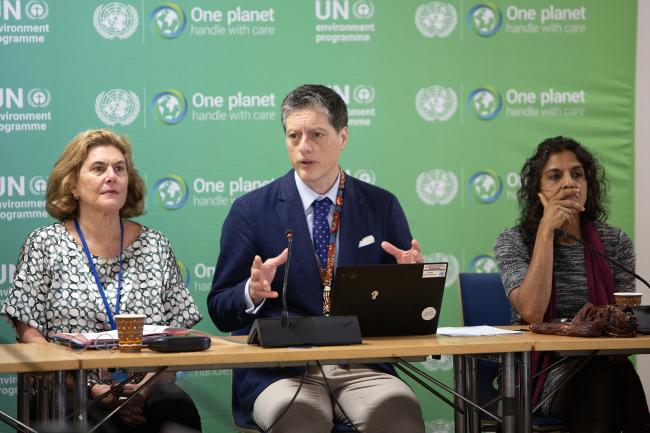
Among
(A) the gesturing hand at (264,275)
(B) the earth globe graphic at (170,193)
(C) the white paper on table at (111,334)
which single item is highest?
(B) the earth globe graphic at (170,193)

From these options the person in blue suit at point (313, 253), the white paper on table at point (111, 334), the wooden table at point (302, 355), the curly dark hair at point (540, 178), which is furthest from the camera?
the curly dark hair at point (540, 178)

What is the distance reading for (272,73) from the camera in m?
4.31

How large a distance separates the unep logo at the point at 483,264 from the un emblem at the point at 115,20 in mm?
2045

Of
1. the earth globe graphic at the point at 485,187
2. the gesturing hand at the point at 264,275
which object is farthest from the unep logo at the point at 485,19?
the gesturing hand at the point at 264,275

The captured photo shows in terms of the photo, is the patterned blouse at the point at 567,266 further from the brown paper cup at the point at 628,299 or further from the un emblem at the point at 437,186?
the un emblem at the point at 437,186

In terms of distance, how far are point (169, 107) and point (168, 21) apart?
0.42 meters

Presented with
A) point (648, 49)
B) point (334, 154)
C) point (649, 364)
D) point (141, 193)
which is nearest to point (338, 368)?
point (334, 154)

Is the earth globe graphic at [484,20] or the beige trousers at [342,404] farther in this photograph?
the earth globe graphic at [484,20]

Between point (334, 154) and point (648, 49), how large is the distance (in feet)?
7.15

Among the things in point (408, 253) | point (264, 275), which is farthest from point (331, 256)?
point (264, 275)

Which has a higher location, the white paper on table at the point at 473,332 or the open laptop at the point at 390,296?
the open laptop at the point at 390,296

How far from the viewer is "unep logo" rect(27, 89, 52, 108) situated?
4.14 metres

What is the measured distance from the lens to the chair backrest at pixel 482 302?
12.0 feet

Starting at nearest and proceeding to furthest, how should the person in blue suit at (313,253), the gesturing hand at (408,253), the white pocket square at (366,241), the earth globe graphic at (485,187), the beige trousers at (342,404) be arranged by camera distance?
the beige trousers at (342,404), the person in blue suit at (313,253), the gesturing hand at (408,253), the white pocket square at (366,241), the earth globe graphic at (485,187)
